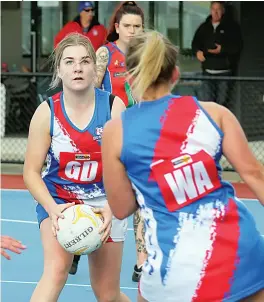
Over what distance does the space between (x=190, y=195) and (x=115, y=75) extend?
4.03 metres

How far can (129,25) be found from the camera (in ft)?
24.6

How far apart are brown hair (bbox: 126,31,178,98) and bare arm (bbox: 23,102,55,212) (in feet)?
4.59

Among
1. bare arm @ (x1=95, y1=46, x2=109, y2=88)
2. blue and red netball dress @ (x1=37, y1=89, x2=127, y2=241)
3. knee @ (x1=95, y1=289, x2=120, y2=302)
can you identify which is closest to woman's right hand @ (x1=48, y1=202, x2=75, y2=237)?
blue and red netball dress @ (x1=37, y1=89, x2=127, y2=241)

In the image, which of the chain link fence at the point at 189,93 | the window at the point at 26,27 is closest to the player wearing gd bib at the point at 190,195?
the chain link fence at the point at 189,93

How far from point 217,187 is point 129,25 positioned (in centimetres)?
394

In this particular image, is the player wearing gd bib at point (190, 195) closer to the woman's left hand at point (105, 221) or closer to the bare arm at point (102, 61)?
the woman's left hand at point (105, 221)

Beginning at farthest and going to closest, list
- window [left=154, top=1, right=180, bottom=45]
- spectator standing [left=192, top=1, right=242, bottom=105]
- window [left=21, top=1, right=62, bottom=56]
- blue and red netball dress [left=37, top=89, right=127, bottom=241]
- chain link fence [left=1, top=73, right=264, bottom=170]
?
window [left=21, top=1, right=62, bottom=56] → window [left=154, top=1, right=180, bottom=45] → spectator standing [left=192, top=1, right=242, bottom=105] → chain link fence [left=1, top=73, right=264, bottom=170] → blue and red netball dress [left=37, top=89, right=127, bottom=241]

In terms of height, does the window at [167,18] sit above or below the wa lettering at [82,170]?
below

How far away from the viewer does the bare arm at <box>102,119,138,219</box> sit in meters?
3.79

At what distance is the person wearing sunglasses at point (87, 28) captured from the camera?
507 inches

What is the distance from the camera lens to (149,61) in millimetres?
3789

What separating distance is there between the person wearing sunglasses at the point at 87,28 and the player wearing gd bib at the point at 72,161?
7442 mm

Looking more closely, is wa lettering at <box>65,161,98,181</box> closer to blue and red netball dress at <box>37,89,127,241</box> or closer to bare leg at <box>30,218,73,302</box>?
blue and red netball dress at <box>37,89,127,241</box>

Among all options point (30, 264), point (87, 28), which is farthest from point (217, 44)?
point (30, 264)
